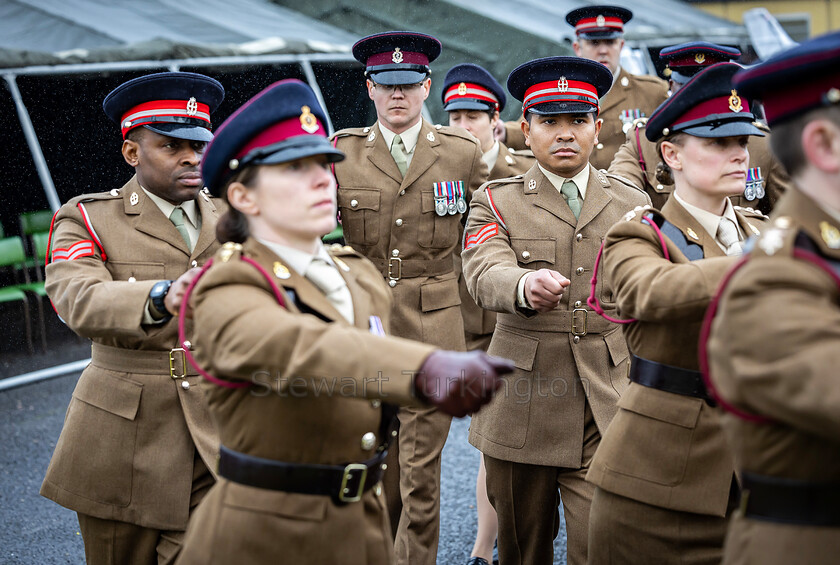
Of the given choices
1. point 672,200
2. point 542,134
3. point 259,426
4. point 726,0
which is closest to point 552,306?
point 672,200

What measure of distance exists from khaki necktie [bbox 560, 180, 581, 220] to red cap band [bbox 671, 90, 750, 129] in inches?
41.6

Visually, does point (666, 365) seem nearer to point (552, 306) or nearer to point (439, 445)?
point (552, 306)

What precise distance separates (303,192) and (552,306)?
129 cm

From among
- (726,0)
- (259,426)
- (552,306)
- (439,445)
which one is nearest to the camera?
(259,426)

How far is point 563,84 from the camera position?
416 centimetres

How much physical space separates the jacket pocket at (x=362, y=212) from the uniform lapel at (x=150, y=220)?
1.38 metres

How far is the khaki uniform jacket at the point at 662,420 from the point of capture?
2.90 m

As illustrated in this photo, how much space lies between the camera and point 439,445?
189 inches

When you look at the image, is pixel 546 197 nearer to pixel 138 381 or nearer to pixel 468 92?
pixel 138 381

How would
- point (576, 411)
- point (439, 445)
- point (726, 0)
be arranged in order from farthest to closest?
point (726, 0)
point (439, 445)
point (576, 411)

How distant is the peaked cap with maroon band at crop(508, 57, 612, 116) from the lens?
13.6 ft

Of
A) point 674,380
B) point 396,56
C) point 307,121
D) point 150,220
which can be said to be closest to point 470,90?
point 396,56

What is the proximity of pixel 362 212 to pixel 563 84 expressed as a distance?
130 centimetres

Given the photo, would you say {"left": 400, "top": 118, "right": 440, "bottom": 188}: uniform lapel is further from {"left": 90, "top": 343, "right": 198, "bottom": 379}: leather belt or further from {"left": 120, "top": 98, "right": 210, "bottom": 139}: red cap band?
{"left": 90, "top": 343, "right": 198, "bottom": 379}: leather belt
